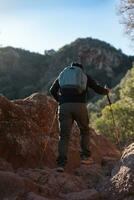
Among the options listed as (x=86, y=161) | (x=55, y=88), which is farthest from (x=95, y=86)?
(x=86, y=161)

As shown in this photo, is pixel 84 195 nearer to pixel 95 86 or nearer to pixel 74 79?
pixel 74 79

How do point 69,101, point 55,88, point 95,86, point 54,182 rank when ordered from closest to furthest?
point 54,182 → point 69,101 → point 55,88 → point 95,86

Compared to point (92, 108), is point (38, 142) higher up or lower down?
higher up

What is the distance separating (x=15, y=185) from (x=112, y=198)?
4.54 ft

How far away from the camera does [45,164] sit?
1034 centimetres

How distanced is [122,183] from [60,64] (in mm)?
106747

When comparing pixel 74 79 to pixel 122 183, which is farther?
pixel 74 79

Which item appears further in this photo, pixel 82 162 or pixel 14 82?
pixel 14 82

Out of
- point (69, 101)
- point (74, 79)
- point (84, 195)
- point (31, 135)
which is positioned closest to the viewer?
point (84, 195)

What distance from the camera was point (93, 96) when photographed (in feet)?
306

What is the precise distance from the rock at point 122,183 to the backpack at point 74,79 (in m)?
1.69

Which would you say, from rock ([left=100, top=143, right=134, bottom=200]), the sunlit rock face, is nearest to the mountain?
the sunlit rock face

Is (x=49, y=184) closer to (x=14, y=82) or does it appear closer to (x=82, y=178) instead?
(x=82, y=178)

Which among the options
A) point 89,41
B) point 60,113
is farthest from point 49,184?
point 89,41
